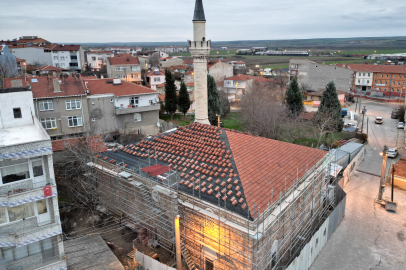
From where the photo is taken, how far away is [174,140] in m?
22.4

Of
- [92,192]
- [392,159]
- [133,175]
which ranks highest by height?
[133,175]

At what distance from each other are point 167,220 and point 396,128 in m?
47.8

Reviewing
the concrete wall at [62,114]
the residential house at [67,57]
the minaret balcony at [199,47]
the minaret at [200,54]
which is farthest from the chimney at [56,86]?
the residential house at [67,57]

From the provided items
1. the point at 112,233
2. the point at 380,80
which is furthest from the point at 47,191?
the point at 380,80

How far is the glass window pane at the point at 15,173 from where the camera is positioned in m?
13.9

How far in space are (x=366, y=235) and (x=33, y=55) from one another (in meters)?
93.2

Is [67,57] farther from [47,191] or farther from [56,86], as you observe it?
[47,191]

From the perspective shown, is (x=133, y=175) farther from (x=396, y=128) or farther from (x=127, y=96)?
(x=396, y=128)

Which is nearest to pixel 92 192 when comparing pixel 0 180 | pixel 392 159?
pixel 0 180

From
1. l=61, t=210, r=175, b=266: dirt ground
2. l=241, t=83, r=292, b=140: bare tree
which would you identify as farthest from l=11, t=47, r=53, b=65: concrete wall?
l=61, t=210, r=175, b=266: dirt ground

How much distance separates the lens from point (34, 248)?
14.8 metres

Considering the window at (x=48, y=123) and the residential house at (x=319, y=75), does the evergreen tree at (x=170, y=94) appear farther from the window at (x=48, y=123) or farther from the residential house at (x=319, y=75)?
the residential house at (x=319, y=75)

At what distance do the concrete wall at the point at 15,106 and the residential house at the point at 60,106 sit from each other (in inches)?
608

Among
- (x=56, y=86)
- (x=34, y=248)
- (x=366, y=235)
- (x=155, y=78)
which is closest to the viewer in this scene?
(x=34, y=248)
